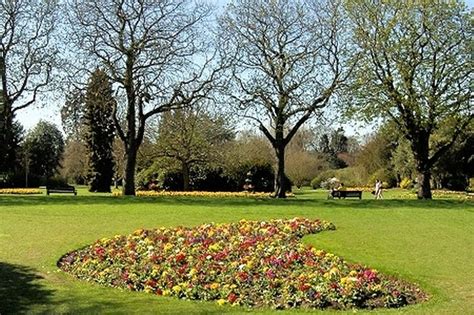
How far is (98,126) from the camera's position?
5191 cm

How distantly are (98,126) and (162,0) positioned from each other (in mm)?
23079

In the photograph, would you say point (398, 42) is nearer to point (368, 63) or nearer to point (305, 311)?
point (368, 63)

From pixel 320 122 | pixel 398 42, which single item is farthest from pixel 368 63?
pixel 320 122

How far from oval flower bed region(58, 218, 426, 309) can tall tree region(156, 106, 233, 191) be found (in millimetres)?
29191

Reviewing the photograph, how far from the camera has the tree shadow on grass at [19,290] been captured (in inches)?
335

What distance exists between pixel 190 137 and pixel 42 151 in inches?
1248

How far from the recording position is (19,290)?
9.49m

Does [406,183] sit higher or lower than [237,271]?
higher

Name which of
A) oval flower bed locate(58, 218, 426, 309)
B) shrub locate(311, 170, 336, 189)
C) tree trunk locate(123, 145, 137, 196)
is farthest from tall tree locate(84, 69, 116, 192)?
oval flower bed locate(58, 218, 426, 309)

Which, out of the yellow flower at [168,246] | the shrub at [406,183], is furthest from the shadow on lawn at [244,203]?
the shrub at [406,183]

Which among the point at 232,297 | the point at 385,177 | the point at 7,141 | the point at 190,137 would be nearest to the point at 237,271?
the point at 232,297

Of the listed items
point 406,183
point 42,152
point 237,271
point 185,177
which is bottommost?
point 237,271

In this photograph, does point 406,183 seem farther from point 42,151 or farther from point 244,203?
point 42,151

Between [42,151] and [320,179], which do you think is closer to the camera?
[320,179]
